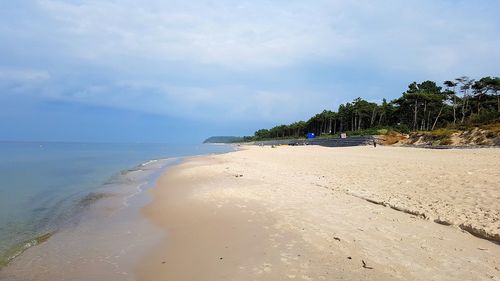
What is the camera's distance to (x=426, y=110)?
211ft

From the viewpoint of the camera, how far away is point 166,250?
6918 millimetres

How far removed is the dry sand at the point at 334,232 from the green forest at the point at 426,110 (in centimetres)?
3304

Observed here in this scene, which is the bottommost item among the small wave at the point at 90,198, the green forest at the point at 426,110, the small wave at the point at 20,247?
the small wave at the point at 90,198

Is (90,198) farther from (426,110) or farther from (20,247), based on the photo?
(426,110)

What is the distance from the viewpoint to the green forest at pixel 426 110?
179 ft

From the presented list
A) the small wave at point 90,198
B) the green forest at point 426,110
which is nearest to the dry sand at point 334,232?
the small wave at point 90,198

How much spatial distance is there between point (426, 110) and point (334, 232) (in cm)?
6606

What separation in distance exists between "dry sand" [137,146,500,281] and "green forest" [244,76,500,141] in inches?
1301

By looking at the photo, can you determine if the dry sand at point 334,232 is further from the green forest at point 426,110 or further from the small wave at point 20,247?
the green forest at point 426,110

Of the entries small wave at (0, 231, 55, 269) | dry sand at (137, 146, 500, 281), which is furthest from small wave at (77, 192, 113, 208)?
small wave at (0, 231, 55, 269)

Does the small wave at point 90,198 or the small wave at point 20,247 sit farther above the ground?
the small wave at point 20,247

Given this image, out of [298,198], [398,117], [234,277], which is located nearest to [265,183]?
[298,198]

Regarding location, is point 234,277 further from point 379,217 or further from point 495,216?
point 495,216

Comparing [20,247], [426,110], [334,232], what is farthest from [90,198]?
[426,110]
